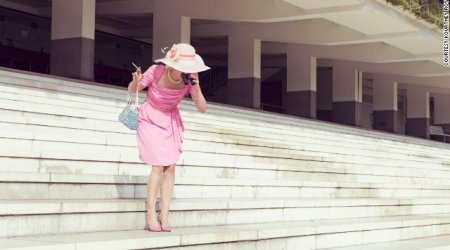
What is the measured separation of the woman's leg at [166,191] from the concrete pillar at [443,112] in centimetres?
3872

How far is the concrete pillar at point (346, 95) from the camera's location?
32.0 meters

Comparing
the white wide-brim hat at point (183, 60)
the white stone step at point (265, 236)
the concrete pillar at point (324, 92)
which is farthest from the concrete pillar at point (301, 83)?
the white wide-brim hat at point (183, 60)

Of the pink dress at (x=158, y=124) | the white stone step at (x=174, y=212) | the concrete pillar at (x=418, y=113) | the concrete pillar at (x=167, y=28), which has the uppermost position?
the concrete pillar at (x=167, y=28)

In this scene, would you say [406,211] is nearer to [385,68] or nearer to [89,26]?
[89,26]

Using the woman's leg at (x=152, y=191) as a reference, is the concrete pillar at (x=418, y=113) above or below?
above

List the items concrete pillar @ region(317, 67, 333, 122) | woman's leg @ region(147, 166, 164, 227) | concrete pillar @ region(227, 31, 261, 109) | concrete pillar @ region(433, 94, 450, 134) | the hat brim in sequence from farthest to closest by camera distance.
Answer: concrete pillar @ region(433, 94, 450, 134) → concrete pillar @ region(317, 67, 333, 122) → concrete pillar @ region(227, 31, 261, 109) → woman's leg @ region(147, 166, 164, 227) → the hat brim

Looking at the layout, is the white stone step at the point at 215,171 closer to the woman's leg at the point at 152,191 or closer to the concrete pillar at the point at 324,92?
the woman's leg at the point at 152,191

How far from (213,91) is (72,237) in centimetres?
2892

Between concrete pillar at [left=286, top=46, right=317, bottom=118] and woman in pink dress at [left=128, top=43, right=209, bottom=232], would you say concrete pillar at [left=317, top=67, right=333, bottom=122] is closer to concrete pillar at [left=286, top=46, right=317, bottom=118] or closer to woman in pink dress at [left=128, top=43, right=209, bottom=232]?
concrete pillar at [left=286, top=46, right=317, bottom=118]

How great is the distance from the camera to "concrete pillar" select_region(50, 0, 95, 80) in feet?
62.8

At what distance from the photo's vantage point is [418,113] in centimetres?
3797

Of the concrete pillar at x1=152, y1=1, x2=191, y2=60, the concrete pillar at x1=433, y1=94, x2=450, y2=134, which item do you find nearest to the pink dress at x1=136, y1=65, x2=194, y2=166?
the concrete pillar at x1=152, y1=1, x2=191, y2=60

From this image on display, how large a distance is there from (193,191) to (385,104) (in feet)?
101

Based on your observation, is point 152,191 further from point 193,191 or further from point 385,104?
point 385,104
